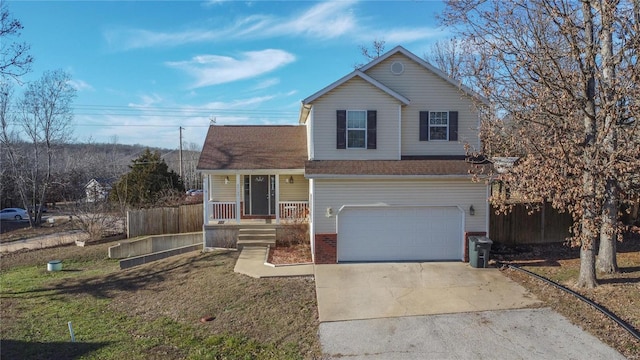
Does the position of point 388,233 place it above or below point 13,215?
above

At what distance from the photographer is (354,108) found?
13.1m

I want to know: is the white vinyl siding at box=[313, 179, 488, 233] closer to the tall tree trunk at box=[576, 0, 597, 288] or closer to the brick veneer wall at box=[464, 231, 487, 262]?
the brick veneer wall at box=[464, 231, 487, 262]

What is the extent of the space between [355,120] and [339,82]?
138 centimetres

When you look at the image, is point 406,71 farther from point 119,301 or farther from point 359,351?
point 119,301

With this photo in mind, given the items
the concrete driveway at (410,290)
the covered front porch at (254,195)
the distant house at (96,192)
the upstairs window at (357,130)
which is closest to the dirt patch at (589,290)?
the concrete driveway at (410,290)

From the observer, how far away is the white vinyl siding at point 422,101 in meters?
13.8

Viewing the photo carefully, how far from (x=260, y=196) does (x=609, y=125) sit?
12988mm

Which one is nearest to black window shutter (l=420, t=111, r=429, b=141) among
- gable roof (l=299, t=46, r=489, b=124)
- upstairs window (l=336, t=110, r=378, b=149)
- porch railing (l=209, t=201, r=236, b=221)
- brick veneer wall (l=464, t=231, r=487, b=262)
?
gable roof (l=299, t=46, r=489, b=124)

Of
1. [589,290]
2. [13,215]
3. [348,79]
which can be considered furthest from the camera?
[13,215]

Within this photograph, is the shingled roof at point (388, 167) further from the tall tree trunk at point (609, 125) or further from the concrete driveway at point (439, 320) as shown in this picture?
the tall tree trunk at point (609, 125)

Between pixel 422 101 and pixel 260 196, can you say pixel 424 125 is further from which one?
pixel 260 196

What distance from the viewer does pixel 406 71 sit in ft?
45.3

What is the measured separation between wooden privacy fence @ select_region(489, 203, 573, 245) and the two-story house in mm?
2476

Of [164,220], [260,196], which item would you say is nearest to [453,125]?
[260,196]
